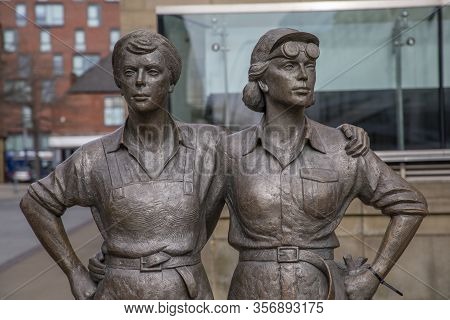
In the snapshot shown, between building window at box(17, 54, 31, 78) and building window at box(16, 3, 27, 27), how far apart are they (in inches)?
12.1

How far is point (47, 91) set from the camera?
6.07 metres

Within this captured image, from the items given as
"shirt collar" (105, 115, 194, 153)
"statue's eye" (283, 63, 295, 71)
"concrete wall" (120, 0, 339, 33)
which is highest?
"concrete wall" (120, 0, 339, 33)

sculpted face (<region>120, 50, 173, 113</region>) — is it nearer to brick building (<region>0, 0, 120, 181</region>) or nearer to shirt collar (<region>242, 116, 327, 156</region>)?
shirt collar (<region>242, 116, 327, 156</region>)

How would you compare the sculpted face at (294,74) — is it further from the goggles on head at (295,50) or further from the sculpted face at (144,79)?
the sculpted face at (144,79)

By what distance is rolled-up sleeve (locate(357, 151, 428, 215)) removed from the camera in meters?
2.33

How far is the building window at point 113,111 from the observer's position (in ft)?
17.9

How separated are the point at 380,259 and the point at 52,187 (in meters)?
1.01

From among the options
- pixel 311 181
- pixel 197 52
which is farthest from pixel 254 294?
pixel 197 52

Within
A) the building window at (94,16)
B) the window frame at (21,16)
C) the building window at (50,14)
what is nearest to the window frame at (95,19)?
the building window at (94,16)

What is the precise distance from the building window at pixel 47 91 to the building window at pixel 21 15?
48 centimetres

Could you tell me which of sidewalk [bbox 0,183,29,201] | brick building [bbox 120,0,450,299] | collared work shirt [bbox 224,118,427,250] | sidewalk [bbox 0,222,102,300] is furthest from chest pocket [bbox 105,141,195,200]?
sidewalk [bbox 0,183,29,201]

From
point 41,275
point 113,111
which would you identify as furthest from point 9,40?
point 41,275

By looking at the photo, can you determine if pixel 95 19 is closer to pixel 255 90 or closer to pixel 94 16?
pixel 94 16
